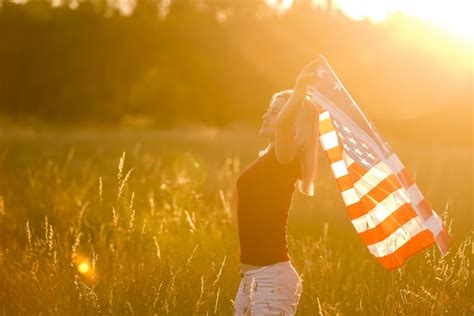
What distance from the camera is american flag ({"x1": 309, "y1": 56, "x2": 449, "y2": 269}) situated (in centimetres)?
471

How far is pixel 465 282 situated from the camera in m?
5.52

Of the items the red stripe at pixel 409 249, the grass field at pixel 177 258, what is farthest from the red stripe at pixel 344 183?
the grass field at pixel 177 258

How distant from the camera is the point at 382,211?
15.8 feet

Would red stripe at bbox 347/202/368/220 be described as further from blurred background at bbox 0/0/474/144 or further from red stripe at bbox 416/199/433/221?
blurred background at bbox 0/0/474/144

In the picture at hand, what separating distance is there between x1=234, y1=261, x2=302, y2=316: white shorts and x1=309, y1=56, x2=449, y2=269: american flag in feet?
2.94

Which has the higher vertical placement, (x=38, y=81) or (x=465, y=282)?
(x=38, y=81)

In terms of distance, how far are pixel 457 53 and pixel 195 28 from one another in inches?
781

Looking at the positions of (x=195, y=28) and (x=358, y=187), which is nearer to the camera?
(x=358, y=187)

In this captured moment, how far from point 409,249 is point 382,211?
29 centimetres

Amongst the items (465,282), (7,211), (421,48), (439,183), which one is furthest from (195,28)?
(465,282)

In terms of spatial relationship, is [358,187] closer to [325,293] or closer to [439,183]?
[325,293]

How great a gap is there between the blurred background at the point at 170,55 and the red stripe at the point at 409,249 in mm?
38551

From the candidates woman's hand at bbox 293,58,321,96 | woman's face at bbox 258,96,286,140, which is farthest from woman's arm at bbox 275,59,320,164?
woman's face at bbox 258,96,286,140

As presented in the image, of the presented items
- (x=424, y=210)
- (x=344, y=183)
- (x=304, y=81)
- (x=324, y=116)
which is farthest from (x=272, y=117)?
(x=424, y=210)
